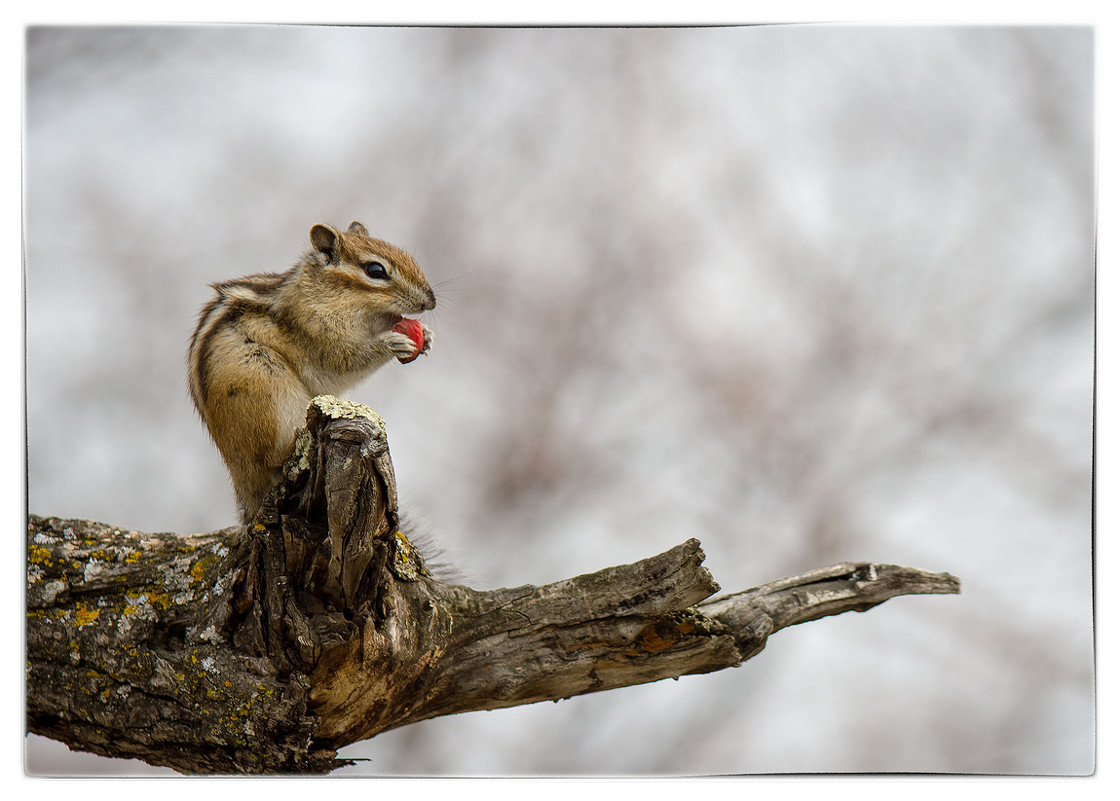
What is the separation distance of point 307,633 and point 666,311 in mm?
1269

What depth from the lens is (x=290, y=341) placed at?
173 centimetres

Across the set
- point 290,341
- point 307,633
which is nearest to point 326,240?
point 290,341

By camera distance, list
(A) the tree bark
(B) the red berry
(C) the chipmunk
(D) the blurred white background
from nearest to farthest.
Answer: (A) the tree bark, (C) the chipmunk, (B) the red berry, (D) the blurred white background

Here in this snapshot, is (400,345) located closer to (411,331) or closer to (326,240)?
(411,331)

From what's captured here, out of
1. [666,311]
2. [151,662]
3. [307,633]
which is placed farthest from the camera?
[666,311]

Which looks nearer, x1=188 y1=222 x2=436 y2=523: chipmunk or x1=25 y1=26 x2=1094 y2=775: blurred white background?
x1=188 y1=222 x2=436 y2=523: chipmunk

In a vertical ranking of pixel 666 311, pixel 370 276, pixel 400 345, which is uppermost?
pixel 666 311

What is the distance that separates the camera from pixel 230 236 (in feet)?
7.36

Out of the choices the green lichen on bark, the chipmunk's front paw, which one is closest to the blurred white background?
the green lichen on bark

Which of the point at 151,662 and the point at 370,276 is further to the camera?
the point at 370,276

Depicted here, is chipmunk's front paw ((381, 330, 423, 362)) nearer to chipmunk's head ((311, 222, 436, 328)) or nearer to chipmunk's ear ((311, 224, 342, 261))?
chipmunk's head ((311, 222, 436, 328))

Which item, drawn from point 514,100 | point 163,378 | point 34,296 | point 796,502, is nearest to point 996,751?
point 796,502

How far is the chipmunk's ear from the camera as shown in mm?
1792
